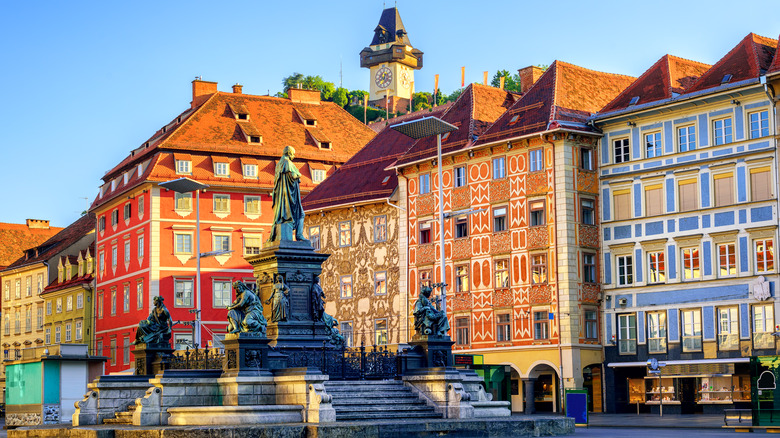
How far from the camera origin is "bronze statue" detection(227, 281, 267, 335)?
100ft

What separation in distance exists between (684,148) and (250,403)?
1183 inches

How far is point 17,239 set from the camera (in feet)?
359

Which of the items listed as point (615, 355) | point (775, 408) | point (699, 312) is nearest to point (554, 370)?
point (615, 355)

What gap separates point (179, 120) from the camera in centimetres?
8156

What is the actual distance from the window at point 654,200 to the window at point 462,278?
975 cm

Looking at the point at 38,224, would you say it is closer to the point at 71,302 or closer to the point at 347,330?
the point at 71,302

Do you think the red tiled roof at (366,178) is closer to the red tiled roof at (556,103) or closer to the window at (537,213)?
the red tiled roof at (556,103)

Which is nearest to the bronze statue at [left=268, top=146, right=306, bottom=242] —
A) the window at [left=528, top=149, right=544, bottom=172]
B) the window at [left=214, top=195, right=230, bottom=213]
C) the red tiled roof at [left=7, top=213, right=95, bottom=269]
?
the window at [left=528, top=149, right=544, bottom=172]

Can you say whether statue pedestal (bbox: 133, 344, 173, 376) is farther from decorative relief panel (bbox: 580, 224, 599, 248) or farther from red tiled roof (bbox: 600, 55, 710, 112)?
red tiled roof (bbox: 600, 55, 710, 112)

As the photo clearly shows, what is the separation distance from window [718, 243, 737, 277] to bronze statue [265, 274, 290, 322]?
25.1 m

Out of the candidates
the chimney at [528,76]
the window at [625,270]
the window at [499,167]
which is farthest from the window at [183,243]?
the window at [625,270]

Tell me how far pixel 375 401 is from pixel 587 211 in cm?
2868

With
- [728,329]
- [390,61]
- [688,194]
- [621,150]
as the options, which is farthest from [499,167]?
[390,61]

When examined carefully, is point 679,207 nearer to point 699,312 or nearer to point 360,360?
point 699,312
